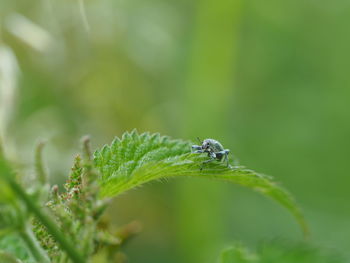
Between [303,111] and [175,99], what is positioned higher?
[303,111]

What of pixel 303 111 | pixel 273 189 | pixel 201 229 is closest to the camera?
pixel 273 189

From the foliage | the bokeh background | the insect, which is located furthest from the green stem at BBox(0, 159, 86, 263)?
the bokeh background

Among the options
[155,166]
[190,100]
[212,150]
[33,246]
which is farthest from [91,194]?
[190,100]

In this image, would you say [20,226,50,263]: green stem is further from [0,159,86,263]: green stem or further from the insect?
the insect

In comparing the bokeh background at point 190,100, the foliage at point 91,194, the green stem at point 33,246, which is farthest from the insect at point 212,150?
the bokeh background at point 190,100

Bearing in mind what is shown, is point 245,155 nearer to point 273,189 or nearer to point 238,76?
point 238,76

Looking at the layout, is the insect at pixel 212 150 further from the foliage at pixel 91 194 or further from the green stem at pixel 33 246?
the green stem at pixel 33 246

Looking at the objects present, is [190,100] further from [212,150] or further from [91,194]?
[91,194]

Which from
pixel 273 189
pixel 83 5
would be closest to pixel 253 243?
pixel 83 5
